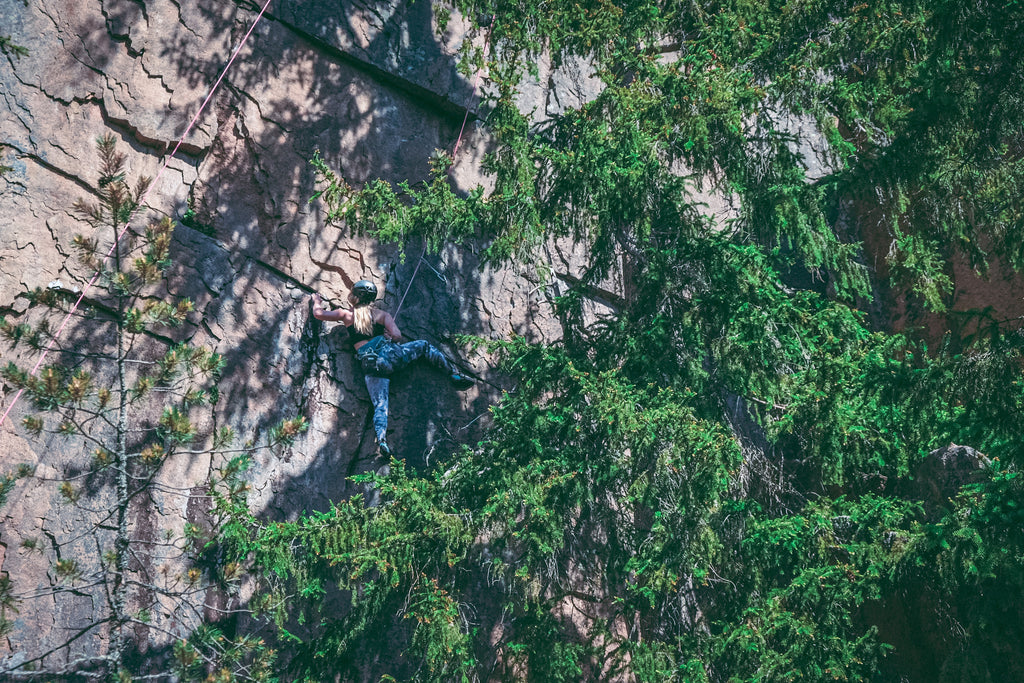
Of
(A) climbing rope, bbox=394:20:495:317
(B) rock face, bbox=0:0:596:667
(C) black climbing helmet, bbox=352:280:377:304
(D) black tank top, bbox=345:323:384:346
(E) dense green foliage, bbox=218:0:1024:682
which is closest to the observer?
(B) rock face, bbox=0:0:596:667

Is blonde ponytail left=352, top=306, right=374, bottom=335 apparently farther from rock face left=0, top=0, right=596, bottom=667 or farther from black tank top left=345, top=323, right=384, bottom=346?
rock face left=0, top=0, right=596, bottom=667

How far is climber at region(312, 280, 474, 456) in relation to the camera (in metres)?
6.36

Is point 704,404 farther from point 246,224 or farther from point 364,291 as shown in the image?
point 246,224

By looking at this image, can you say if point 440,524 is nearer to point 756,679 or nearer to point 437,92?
point 756,679

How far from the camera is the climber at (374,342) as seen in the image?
6359 mm

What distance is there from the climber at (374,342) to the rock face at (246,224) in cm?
15

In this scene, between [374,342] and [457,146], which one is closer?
[374,342]

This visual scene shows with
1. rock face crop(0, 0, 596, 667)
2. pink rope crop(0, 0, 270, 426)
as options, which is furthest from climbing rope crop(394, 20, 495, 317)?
pink rope crop(0, 0, 270, 426)

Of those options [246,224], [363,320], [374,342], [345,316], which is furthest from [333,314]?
[246,224]

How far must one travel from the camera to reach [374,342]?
21.1ft

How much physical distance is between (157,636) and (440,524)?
1.93 meters

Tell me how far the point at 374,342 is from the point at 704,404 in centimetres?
265

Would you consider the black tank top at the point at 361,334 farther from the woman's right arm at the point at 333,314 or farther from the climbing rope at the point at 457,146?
the climbing rope at the point at 457,146

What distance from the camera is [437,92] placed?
7.53 m
